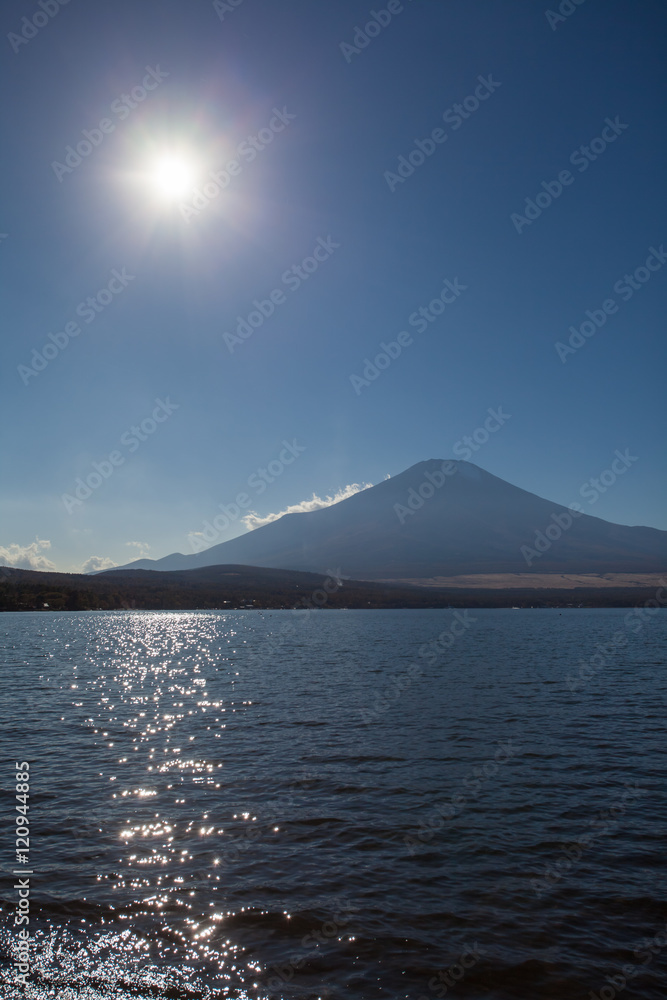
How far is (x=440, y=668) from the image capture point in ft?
185

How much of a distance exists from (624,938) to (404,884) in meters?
4.81

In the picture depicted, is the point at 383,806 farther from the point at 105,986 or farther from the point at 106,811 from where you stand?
the point at 105,986

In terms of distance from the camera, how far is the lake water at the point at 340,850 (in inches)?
428

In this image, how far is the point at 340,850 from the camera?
1566 centimetres

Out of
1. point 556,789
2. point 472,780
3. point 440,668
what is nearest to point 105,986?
point 472,780

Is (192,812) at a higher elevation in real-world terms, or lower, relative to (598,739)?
higher

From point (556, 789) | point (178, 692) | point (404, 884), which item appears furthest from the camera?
point (178, 692)

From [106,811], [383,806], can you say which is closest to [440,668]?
[383,806]

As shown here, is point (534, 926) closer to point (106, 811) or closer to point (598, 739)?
point (106, 811)

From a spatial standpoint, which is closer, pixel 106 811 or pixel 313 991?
pixel 313 991

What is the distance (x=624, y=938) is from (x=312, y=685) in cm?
3454

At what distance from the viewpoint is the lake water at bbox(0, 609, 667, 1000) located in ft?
35.7

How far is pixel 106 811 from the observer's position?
59.5 ft

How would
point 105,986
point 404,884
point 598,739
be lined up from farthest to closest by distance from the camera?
1. point 598,739
2. point 404,884
3. point 105,986
